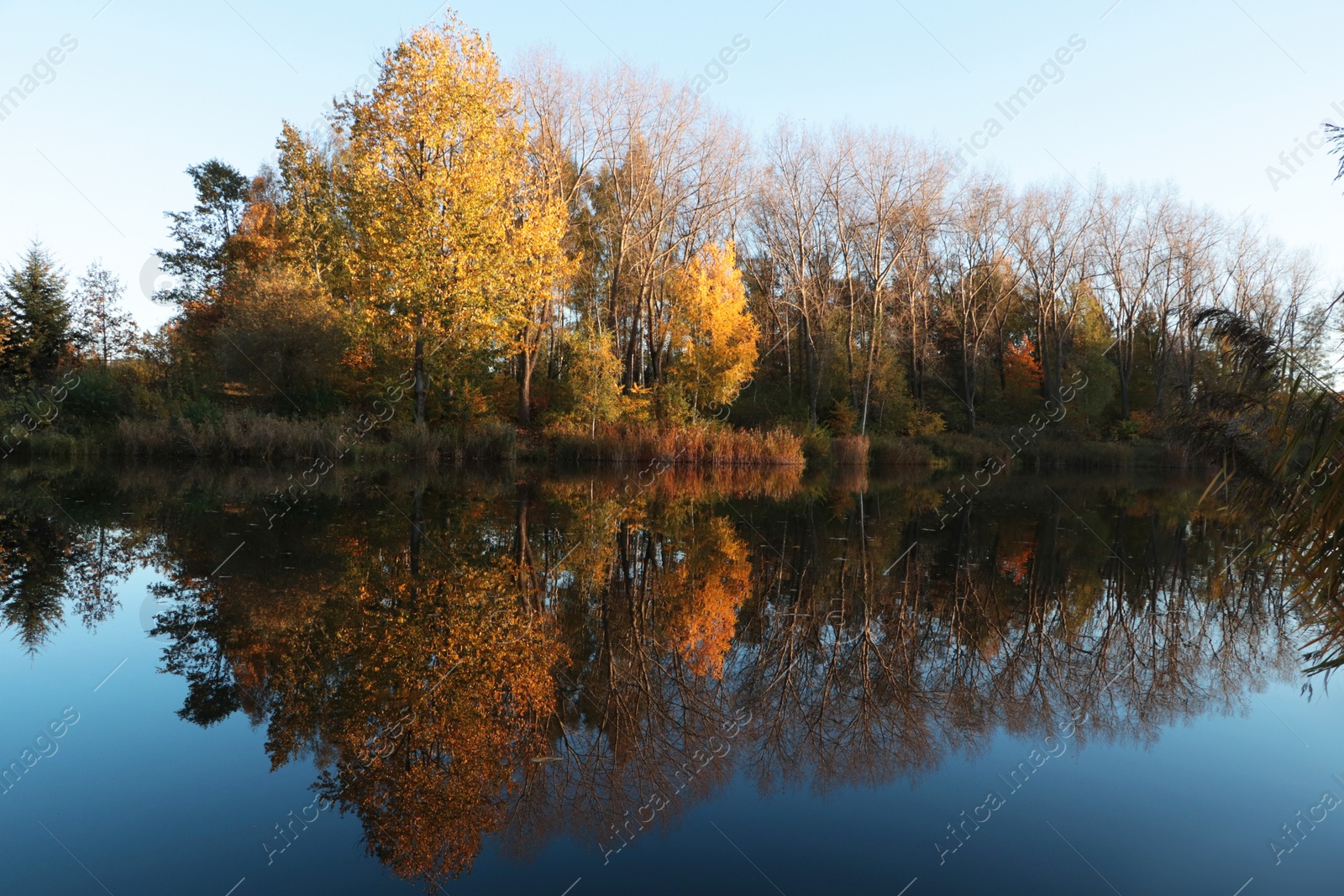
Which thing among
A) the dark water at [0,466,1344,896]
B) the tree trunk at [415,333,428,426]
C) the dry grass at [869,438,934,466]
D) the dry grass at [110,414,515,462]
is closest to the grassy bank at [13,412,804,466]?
the dry grass at [110,414,515,462]

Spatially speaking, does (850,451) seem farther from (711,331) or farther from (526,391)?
(526,391)

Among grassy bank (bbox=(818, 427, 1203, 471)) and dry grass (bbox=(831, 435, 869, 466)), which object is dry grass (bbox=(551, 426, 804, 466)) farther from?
grassy bank (bbox=(818, 427, 1203, 471))

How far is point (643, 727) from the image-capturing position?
11.6ft

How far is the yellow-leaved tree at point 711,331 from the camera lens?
29266mm

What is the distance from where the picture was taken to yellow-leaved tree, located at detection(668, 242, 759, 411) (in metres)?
29.3

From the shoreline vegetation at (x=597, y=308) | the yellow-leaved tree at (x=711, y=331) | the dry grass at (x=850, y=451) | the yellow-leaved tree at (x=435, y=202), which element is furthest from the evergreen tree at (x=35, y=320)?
the dry grass at (x=850, y=451)

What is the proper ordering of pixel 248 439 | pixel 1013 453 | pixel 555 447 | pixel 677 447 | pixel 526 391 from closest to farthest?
pixel 248 439, pixel 677 447, pixel 555 447, pixel 526 391, pixel 1013 453

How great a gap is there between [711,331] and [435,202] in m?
11.8

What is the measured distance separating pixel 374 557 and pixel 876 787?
5217mm

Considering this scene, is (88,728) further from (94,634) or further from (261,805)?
(94,634)

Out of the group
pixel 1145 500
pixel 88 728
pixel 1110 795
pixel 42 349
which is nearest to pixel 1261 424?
pixel 1110 795

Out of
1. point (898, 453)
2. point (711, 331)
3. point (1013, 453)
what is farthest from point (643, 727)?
point (1013, 453)

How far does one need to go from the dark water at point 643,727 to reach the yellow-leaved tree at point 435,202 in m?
14.2

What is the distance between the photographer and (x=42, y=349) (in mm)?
23953
